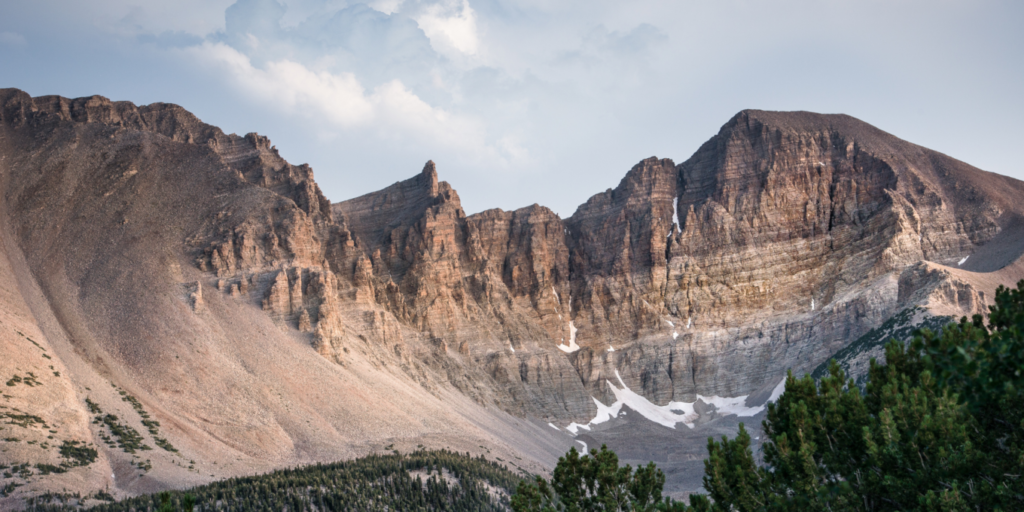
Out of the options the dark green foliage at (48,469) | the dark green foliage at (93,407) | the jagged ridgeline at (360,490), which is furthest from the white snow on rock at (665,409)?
the dark green foliage at (48,469)

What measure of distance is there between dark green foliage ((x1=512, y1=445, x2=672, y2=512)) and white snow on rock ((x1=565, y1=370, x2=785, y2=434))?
86.8 metres

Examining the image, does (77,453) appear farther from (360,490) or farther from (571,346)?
(571,346)

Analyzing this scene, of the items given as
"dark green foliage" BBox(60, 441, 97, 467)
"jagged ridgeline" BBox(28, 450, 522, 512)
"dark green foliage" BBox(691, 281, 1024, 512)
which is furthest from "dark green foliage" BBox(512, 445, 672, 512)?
"dark green foliage" BBox(60, 441, 97, 467)

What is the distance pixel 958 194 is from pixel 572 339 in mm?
69718

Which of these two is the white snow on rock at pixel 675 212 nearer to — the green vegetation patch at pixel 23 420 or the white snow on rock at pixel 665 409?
the white snow on rock at pixel 665 409

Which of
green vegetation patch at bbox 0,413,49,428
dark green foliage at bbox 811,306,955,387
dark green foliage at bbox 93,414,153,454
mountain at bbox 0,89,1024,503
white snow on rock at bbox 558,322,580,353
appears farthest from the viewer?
white snow on rock at bbox 558,322,580,353

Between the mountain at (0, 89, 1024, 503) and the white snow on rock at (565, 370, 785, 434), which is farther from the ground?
the mountain at (0, 89, 1024, 503)

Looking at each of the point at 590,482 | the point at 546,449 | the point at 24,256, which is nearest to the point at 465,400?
the point at 546,449

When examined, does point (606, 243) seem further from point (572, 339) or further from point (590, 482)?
point (590, 482)

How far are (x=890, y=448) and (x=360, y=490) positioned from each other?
1573 inches

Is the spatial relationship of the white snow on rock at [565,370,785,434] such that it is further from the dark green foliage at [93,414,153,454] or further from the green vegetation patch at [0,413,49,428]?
the green vegetation patch at [0,413,49,428]

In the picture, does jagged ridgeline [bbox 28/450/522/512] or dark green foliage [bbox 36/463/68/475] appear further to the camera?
dark green foliage [bbox 36/463/68/475]

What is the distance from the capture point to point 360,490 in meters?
51.6

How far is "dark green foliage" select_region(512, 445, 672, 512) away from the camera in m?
23.8
